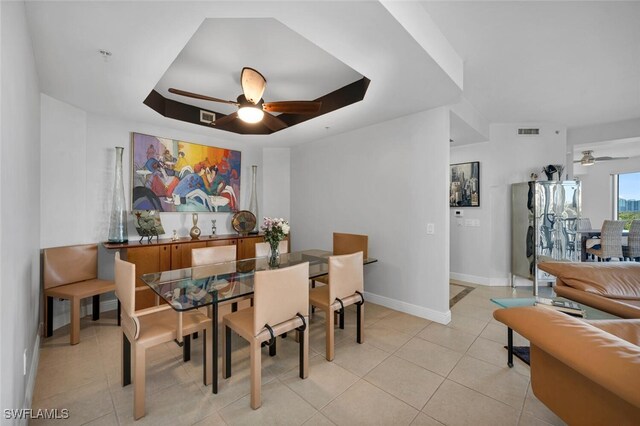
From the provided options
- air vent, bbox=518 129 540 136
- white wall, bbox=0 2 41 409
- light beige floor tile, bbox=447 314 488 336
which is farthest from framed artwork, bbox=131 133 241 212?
air vent, bbox=518 129 540 136

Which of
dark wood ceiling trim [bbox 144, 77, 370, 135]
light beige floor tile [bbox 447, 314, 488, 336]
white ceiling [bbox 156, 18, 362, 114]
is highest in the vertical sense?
white ceiling [bbox 156, 18, 362, 114]

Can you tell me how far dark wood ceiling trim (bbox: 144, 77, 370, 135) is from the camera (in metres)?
2.95

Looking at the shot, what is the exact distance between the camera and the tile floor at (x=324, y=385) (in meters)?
1.63

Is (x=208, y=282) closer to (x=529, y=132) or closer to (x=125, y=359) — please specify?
(x=125, y=359)

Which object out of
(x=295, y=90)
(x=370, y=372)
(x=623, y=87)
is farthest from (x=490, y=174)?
(x=370, y=372)

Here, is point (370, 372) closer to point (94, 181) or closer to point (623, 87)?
point (94, 181)

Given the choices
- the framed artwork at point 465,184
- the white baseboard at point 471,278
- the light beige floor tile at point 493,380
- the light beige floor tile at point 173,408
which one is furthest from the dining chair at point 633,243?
the light beige floor tile at point 173,408

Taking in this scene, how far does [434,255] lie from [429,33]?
230cm

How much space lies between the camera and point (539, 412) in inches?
65.4

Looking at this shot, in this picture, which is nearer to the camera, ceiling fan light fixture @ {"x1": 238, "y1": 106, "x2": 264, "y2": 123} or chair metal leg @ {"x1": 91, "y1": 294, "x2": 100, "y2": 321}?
ceiling fan light fixture @ {"x1": 238, "y1": 106, "x2": 264, "y2": 123}

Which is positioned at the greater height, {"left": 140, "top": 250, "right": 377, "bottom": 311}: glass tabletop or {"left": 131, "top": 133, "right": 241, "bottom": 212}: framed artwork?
Result: {"left": 131, "top": 133, "right": 241, "bottom": 212}: framed artwork

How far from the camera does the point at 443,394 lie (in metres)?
1.84

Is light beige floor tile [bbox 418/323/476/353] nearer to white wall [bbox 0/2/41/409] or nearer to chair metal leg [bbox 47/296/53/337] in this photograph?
white wall [bbox 0/2/41/409]

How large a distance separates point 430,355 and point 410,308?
94cm
